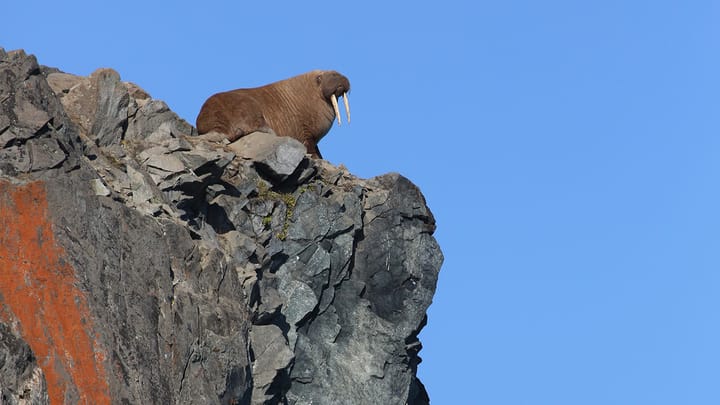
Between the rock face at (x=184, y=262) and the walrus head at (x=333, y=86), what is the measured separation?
273cm

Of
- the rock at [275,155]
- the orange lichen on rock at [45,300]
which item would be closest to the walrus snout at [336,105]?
the rock at [275,155]

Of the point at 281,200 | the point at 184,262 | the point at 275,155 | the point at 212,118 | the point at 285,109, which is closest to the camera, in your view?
the point at 184,262

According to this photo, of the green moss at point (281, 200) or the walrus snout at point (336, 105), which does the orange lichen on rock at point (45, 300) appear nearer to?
the green moss at point (281, 200)

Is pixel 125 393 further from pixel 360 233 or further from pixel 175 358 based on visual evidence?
pixel 360 233

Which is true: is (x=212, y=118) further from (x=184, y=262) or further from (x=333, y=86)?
(x=184, y=262)

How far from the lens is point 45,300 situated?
14672mm

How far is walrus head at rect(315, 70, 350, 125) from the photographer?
2512cm

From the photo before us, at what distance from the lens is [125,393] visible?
14.9 metres

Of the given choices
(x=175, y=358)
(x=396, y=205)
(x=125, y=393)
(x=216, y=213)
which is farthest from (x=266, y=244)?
(x=125, y=393)

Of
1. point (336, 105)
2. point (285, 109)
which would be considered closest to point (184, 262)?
point (285, 109)

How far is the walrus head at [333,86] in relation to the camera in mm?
25125

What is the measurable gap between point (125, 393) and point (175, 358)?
1.36 m

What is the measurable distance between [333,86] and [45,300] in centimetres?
1133

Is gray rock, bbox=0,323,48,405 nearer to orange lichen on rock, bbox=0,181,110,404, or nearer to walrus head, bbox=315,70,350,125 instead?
orange lichen on rock, bbox=0,181,110,404
